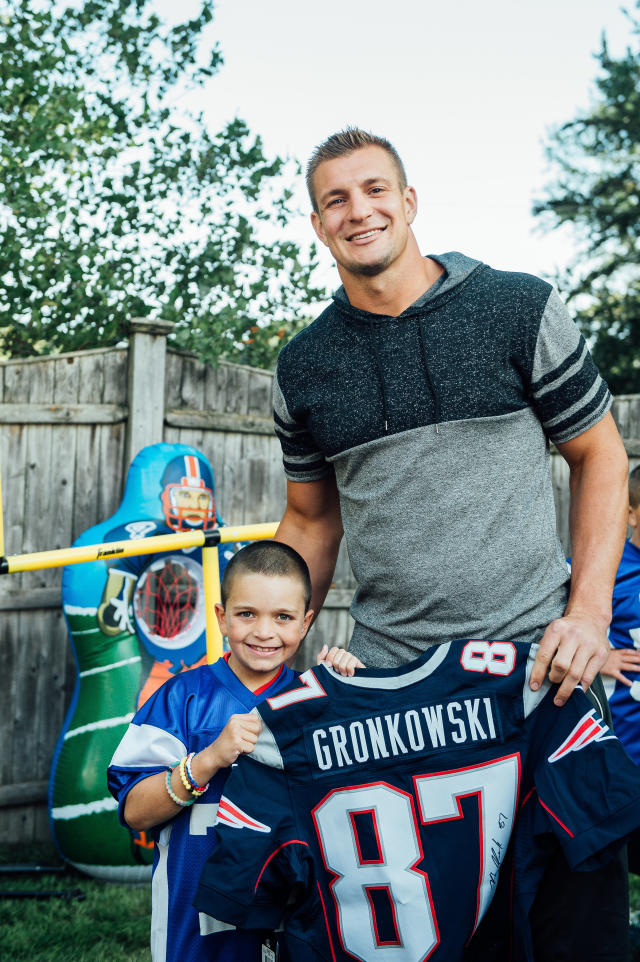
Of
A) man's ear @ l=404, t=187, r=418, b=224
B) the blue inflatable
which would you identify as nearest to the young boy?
man's ear @ l=404, t=187, r=418, b=224

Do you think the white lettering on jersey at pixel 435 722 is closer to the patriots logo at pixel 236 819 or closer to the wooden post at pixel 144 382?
the patriots logo at pixel 236 819

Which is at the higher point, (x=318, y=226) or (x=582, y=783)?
(x=318, y=226)

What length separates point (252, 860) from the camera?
156cm

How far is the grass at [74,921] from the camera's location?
3.10m

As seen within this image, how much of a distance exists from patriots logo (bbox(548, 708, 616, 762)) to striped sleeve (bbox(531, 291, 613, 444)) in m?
0.49

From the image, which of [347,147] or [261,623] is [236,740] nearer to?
[261,623]

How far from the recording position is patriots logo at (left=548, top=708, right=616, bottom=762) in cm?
151

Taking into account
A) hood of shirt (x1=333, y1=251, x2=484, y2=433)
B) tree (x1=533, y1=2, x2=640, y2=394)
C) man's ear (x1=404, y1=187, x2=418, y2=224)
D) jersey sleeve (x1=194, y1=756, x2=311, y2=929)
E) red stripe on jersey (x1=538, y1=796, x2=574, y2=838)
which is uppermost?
tree (x1=533, y1=2, x2=640, y2=394)

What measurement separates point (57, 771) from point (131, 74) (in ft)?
12.9

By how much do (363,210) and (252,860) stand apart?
1147 mm

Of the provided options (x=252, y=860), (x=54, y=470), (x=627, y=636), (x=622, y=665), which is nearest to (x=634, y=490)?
(x=627, y=636)

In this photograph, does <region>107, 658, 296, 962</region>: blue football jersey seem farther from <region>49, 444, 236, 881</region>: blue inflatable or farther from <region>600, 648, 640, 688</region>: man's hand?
<region>49, 444, 236, 881</region>: blue inflatable

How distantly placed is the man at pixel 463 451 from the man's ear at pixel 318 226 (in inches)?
1.2

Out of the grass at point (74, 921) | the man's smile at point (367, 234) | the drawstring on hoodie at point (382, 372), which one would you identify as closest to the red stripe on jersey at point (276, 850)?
the drawstring on hoodie at point (382, 372)
